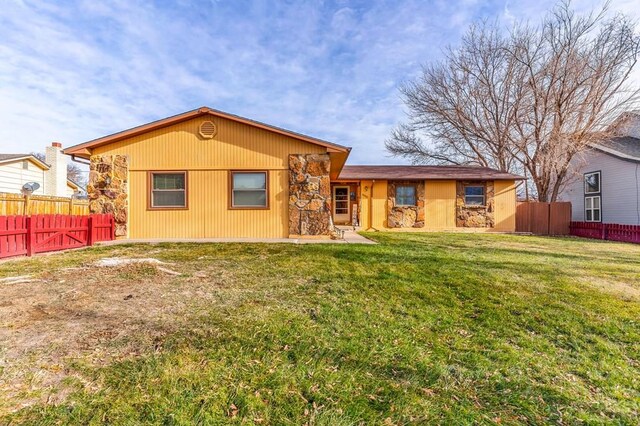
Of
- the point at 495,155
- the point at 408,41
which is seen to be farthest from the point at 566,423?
the point at 495,155

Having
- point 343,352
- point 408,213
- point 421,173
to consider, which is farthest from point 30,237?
point 421,173

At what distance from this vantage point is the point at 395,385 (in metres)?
2.17

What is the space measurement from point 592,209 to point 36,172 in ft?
92.6

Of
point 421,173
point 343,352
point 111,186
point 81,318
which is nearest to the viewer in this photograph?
point 343,352

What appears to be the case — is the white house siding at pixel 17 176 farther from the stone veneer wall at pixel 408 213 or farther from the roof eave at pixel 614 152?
the roof eave at pixel 614 152

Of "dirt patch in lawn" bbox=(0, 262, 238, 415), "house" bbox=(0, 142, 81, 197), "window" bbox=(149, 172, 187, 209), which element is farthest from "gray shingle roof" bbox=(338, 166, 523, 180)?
"house" bbox=(0, 142, 81, 197)

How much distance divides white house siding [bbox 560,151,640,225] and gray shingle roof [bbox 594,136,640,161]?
29 centimetres

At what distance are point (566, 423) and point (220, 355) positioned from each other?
92.1 inches

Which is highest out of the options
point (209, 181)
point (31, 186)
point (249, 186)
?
point (31, 186)

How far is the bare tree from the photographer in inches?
594

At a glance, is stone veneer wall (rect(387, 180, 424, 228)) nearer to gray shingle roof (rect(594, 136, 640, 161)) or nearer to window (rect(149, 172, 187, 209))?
gray shingle roof (rect(594, 136, 640, 161))

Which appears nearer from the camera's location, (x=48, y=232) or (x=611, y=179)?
(x=48, y=232)

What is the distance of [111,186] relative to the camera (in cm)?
→ 955

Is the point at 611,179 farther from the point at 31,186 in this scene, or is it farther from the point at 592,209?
the point at 31,186
